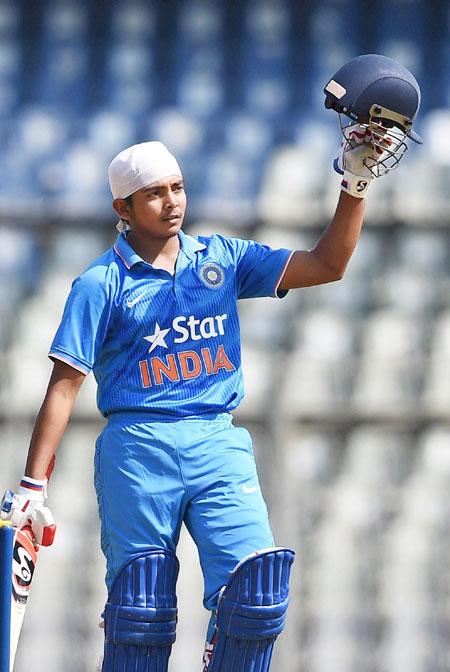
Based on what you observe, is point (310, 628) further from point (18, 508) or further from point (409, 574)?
point (18, 508)

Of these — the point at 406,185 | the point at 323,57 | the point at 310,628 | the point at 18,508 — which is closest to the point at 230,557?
the point at 18,508

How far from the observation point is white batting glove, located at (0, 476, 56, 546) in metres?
3.43

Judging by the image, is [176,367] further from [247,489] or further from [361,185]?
[361,185]

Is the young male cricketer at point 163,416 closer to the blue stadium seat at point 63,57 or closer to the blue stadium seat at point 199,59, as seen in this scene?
the blue stadium seat at point 199,59

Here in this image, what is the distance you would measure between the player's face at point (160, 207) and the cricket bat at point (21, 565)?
60cm

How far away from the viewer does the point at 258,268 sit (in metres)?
3.63

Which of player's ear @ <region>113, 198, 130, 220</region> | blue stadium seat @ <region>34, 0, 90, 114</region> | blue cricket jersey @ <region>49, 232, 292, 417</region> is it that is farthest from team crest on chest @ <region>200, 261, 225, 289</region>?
blue stadium seat @ <region>34, 0, 90, 114</region>

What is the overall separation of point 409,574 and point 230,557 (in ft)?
8.08

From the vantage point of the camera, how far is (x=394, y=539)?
570cm

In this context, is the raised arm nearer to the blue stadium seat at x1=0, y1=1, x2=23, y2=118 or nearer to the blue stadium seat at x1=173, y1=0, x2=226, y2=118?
the blue stadium seat at x1=173, y1=0, x2=226, y2=118

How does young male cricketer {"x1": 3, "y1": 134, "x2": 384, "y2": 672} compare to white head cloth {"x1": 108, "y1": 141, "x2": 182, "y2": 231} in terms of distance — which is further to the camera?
white head cloth {"x1": 108, "y1": 141, "x2": 182, "y2": 231}

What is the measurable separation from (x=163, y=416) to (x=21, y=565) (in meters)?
0.47

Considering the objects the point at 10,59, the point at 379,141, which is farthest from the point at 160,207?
the point at 10,59

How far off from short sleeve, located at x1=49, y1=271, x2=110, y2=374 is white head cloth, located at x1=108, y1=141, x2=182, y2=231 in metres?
0.23
